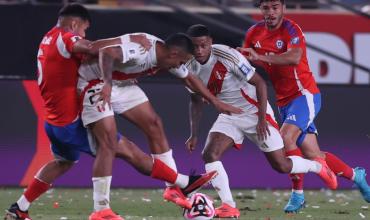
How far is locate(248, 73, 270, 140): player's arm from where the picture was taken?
38.3ft

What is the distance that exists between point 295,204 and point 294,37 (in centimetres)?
176

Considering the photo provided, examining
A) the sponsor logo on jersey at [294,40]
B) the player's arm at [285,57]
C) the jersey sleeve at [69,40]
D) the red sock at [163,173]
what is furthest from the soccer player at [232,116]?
the jersey sleeve at [69,40]

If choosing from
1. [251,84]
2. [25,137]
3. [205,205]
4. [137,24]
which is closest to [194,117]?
[251,84]

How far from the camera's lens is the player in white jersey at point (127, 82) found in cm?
1047

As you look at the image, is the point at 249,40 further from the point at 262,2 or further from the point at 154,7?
the point at 154,7

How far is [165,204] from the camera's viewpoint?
1324cm

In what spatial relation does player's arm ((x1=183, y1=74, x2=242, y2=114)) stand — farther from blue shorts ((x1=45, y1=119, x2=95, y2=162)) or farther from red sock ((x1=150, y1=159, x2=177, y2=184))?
blue shorts ((x1=45, y1=119, x2=95, y2=162))

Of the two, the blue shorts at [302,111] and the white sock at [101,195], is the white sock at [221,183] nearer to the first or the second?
the blue shorts at [302,111]

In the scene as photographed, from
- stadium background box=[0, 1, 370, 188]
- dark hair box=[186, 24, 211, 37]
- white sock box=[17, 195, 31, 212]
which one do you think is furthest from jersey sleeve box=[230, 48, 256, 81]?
stadium background box=[0, 1, 370, 188]

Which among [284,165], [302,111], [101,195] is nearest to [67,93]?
[101,195]

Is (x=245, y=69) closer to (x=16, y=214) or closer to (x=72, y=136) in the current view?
(x=72, y=136)

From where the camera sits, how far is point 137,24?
18031 mm

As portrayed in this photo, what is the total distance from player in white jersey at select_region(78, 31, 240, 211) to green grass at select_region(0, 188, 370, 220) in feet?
2.02

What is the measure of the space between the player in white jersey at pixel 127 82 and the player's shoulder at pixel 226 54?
2.02ft
